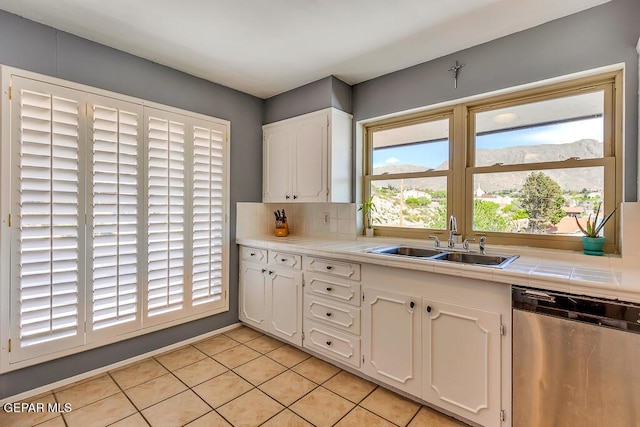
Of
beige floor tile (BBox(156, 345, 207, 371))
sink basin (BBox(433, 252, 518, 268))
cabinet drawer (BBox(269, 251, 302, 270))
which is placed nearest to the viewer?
sink basin (BBox(433, 252, 518, 268))

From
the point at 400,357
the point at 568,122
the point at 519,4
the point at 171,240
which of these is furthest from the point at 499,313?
the point at 171,240

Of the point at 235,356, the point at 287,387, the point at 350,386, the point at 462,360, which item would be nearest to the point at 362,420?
the point at 350,386

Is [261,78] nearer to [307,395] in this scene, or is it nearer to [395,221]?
[395,221]

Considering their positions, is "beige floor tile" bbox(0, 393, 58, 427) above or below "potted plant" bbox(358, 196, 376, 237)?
below

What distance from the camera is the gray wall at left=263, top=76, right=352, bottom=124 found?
112 inches

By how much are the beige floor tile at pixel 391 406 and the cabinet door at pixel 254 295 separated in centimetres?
125

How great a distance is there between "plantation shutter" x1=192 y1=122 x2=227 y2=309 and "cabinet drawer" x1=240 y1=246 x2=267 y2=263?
0.64ft

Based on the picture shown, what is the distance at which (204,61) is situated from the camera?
8.38ft

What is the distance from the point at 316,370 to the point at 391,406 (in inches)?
25.2

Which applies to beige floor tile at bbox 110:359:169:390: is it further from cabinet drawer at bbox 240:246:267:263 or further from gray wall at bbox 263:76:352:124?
gray wall at bbox 263:76:352:124

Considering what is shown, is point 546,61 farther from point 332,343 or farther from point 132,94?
point 132,94

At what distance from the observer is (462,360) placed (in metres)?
1.71

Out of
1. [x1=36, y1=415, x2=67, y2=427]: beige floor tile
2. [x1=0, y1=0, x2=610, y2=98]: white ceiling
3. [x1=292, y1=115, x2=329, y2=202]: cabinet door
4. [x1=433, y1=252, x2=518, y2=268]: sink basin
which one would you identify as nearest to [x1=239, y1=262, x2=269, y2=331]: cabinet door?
[x1=292, y1=115, x2=329, y2=202]: cabinet door

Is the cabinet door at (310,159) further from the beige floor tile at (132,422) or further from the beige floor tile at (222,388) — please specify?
the beige floor tile at (132,422)
